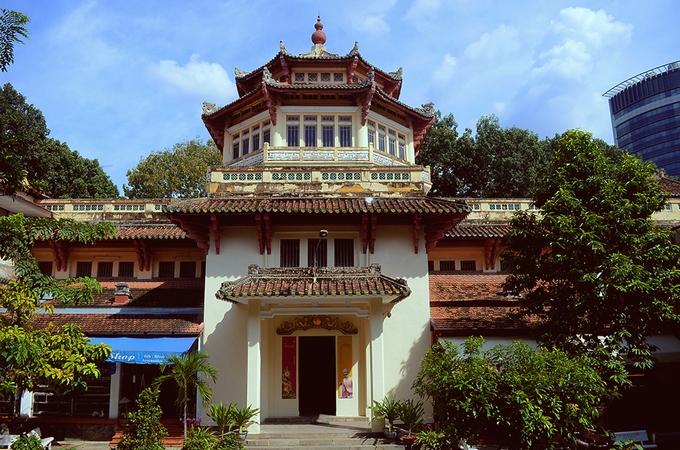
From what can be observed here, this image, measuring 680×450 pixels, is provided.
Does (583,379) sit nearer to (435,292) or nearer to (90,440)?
(435,292)

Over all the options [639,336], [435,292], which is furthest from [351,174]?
[639,336]

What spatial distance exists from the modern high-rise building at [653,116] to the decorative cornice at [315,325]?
115034 mm

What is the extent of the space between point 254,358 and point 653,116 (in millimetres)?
125768

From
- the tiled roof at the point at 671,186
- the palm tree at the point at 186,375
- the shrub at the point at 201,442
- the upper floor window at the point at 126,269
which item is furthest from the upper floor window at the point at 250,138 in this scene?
the tiled roof at the point at 671,186

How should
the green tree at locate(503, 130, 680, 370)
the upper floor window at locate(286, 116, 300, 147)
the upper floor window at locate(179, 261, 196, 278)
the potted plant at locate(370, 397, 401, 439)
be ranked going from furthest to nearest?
the upper floor window at locate(286, 116, 300, 147) → the upper floor window at locate(179, 261, 196, 278) → the potted plant at locate(370, 397, 401, 439) → the green tree at locate(503, 130, 680, 370)

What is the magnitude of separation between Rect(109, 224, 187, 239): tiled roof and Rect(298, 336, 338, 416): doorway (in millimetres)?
6449

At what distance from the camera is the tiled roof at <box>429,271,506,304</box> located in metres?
18.0

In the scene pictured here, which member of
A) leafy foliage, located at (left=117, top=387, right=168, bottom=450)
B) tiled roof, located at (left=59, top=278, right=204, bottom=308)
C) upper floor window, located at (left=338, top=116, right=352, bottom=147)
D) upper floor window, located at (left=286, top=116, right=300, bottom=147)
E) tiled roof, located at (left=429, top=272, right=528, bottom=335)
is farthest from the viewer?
upper floor window, located at (left=338, top=116, right=352, bottom=147)

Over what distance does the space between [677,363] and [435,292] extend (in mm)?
7626

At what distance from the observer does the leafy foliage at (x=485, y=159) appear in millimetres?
37531

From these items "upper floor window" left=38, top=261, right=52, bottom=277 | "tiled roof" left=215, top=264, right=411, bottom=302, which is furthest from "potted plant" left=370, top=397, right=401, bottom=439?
"upper floor window" left=38, top=261, right=52, bottom=277

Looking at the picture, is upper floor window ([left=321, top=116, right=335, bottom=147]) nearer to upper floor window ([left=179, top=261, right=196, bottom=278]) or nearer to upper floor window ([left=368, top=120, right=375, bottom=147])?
upper floor window ([left=368, top=120, right=375, bottom=147])

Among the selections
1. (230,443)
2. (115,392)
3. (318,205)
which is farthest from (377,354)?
(115,392)

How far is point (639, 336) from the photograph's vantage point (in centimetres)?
1287
